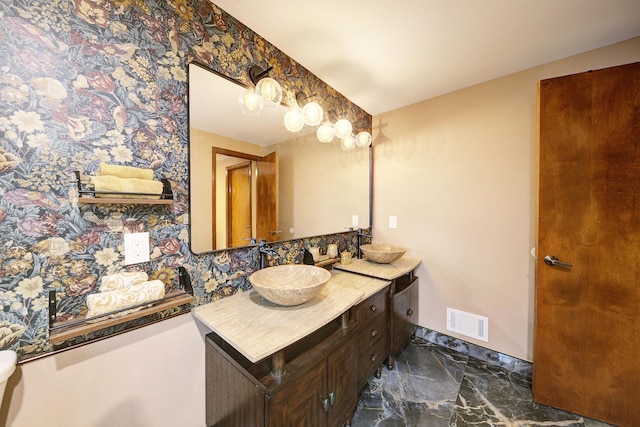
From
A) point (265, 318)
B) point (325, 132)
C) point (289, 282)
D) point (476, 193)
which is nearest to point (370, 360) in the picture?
point (289, 282)

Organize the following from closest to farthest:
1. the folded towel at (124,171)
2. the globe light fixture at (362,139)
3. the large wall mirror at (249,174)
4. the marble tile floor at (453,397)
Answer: the folded towel at (124,171) → the large wall mirror at (249,174) → the marble tile floor at (453,397) → the globe light fixture at (362,139)

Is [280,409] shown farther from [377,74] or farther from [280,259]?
[377,74]

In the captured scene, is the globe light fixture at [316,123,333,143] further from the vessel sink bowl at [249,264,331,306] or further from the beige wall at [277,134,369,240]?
the vessel sink bowl at [249,264,331,306]

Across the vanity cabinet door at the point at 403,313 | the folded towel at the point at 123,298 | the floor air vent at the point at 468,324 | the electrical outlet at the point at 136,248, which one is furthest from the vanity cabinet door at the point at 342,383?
the floor air vent at the point at 468,324

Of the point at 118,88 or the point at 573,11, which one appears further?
the point at 573,11

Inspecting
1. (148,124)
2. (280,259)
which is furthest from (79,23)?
(280,259)

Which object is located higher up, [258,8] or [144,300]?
[258,8]

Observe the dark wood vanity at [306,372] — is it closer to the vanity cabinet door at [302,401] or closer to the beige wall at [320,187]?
the vanity cabinet door at [302,401]

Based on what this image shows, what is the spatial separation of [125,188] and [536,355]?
263 cm

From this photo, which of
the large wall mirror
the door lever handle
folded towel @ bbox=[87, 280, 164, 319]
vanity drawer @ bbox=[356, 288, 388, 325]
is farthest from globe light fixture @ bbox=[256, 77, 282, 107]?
the door lever handle

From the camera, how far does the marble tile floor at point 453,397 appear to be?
1.45 meters

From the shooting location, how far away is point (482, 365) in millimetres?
1950

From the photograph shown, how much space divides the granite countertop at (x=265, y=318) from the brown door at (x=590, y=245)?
1290 millimetres

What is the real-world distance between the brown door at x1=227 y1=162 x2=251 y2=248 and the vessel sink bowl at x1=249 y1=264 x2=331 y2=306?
247mm
